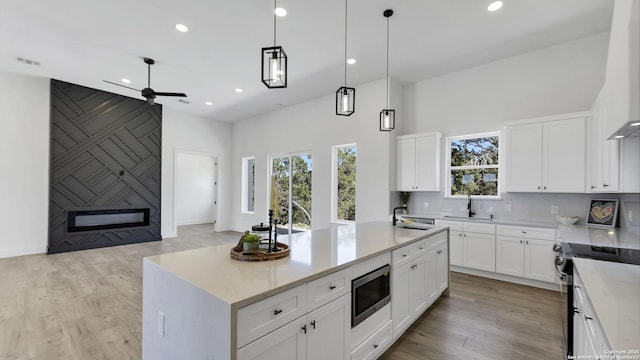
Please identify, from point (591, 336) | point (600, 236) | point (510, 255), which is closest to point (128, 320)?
point (591, 336)

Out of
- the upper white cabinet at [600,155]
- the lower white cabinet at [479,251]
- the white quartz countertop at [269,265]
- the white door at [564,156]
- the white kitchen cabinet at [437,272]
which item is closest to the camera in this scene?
the white quartz countertop at [269,265]

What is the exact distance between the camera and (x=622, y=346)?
2.72 feet

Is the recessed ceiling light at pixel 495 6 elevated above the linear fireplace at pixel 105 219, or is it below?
above

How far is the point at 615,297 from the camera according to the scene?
1.18 meters

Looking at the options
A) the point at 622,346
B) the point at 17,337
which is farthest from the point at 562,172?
the point at 17,337

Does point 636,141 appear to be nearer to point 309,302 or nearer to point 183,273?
point 309,302

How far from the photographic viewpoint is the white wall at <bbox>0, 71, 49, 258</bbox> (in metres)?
5.09

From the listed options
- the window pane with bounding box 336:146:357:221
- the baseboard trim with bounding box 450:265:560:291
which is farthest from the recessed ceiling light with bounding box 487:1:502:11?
the baseboard trim with bounding box 450:265:560:291

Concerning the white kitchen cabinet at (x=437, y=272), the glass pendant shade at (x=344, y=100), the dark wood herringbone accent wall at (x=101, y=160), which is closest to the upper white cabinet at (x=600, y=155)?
the white kitchen cabinet at (x=437, y=272)

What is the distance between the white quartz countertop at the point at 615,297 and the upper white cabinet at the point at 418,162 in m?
3.07

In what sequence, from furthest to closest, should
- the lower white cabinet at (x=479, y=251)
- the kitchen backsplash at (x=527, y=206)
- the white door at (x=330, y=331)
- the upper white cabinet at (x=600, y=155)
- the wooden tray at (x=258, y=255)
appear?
the lower white cabinet at (x=479, y=251)
the kitchen backsplash at (x=527, y=206)
the upper white cabinet at (x=600, y=155)
the wooden tray at (x=258, y=255)
the white door at (x=330, y=331)

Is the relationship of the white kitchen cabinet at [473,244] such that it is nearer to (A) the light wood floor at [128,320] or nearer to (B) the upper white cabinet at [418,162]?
(A) the light wood floor at [128,320]

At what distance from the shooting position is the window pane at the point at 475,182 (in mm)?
4504

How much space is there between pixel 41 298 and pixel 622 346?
4.92 m
